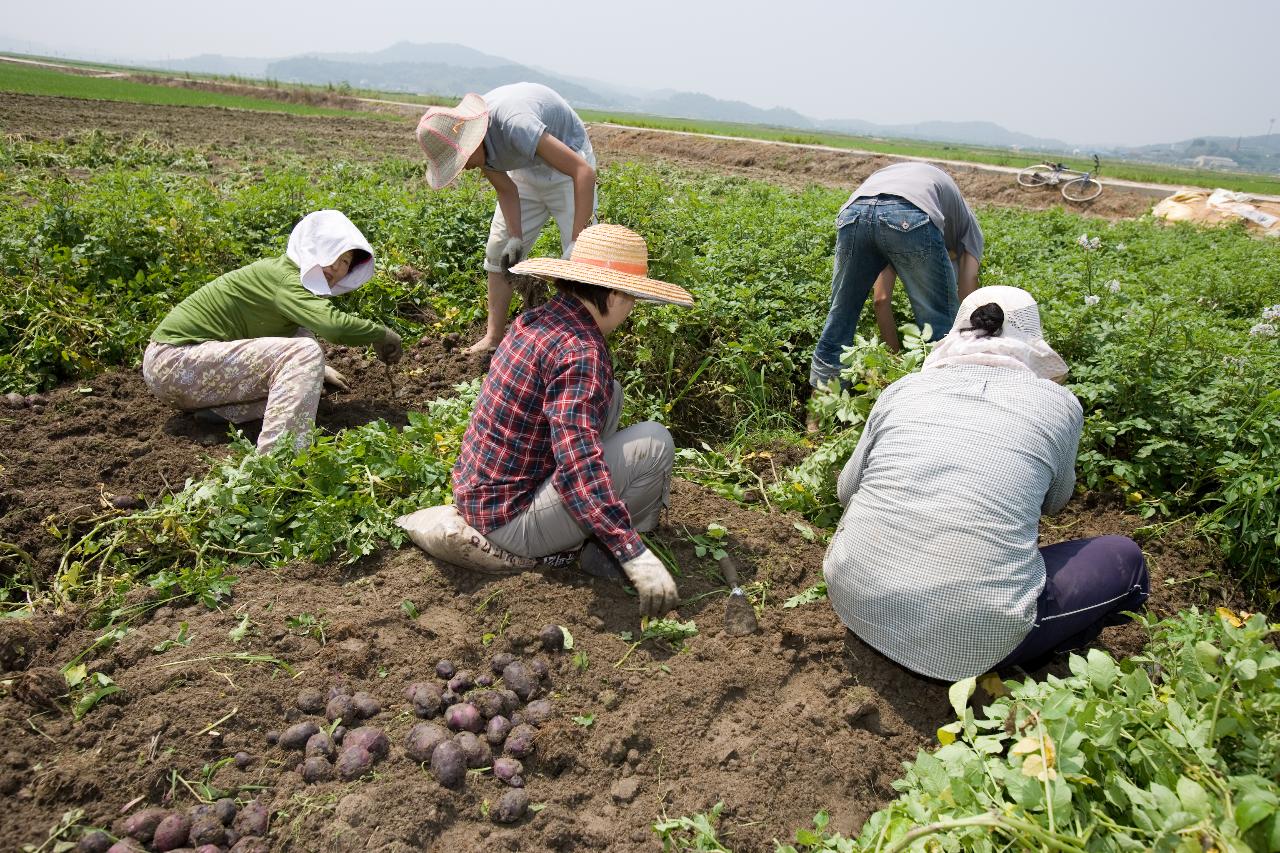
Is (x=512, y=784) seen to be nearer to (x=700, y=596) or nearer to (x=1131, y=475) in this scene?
(x=700, y=596)

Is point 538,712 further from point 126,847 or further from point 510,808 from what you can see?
point 126,847

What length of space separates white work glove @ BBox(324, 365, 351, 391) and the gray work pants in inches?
87.3

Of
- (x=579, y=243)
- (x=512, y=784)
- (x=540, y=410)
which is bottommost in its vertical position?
(x=512, y=784)

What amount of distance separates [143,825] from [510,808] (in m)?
0.86

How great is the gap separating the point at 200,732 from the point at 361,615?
60 cm

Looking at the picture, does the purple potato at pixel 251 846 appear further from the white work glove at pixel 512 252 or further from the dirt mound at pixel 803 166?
the dirt mound at pixel 803 166

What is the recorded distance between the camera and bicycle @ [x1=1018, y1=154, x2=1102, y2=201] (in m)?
18.7

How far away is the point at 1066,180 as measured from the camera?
66.5 ft

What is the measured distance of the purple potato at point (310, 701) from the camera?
2287 mm

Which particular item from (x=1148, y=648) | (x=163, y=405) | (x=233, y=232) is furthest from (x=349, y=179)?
(x=1148, y=648)

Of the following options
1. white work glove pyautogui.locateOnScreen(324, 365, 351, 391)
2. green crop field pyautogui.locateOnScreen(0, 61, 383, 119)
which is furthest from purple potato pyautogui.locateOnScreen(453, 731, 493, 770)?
green crop field pyautogui.locateOnScreen(0, 61, 383, 119)

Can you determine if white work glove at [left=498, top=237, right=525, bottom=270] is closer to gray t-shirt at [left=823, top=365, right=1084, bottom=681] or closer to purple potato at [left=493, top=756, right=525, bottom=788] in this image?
gray t-shirt at [left=823, top=365, right=1084, bottom=681]

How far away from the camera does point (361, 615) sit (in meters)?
2.66

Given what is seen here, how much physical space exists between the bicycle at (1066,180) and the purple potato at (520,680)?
19734 millimetres
